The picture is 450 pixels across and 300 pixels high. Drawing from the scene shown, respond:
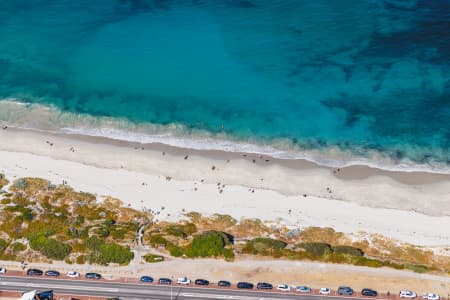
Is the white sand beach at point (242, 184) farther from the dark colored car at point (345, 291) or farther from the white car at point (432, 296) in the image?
the dark colored car at point (345, 291)

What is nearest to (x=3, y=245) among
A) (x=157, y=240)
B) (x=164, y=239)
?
(x=157, y=240)

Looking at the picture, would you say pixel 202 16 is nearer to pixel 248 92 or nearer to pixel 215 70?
pixel 215 70

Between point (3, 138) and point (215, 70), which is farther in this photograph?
point (215, 70)

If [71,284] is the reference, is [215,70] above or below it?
above

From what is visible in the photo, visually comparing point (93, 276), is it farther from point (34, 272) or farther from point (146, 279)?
point (34, 272)

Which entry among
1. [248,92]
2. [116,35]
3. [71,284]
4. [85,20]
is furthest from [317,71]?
→ [71,284]

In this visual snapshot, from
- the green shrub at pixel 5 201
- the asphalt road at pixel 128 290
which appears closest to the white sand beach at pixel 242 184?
the green shrub at pixel 5 201
